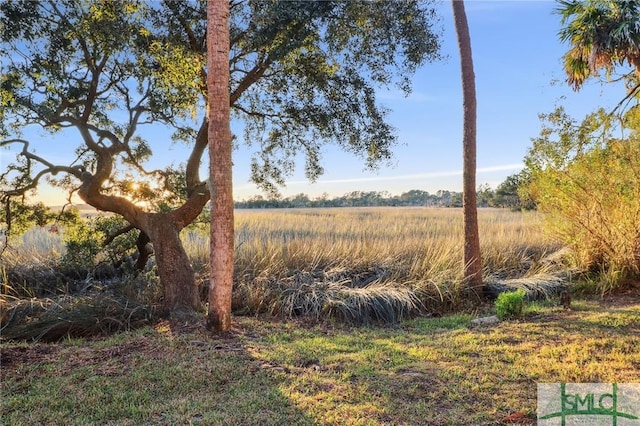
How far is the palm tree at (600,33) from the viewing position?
822 centimetres

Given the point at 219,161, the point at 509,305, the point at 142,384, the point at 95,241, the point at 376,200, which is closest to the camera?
the point at 142,384

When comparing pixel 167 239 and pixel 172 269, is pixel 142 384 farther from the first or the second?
pixel 167 239

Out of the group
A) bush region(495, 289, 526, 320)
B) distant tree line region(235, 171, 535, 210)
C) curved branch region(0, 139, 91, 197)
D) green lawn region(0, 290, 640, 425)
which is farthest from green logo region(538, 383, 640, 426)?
A: distant tree line region(235, 171, 535, 210)

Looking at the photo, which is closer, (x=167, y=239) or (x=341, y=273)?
(x=167, y=239)

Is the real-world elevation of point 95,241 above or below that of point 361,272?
above

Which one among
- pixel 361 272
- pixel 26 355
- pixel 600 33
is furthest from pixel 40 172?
pixel 600 33

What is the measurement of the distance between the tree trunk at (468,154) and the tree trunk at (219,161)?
4536mm

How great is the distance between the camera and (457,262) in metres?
9.09

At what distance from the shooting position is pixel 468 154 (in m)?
7.99

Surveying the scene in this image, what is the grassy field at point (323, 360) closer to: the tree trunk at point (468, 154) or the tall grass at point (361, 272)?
the tall grass at point (361, 272)

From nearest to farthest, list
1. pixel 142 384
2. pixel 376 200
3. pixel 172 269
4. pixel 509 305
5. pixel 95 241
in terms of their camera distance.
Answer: pixel 142 384 → pixel 509 305 → pixel 172 269 → pixel 95 241 → pixel 376 200

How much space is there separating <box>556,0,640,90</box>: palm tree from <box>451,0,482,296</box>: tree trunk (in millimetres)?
2824

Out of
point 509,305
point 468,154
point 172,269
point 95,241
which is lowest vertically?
point 509,305

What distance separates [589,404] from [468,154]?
5320 millimetres
